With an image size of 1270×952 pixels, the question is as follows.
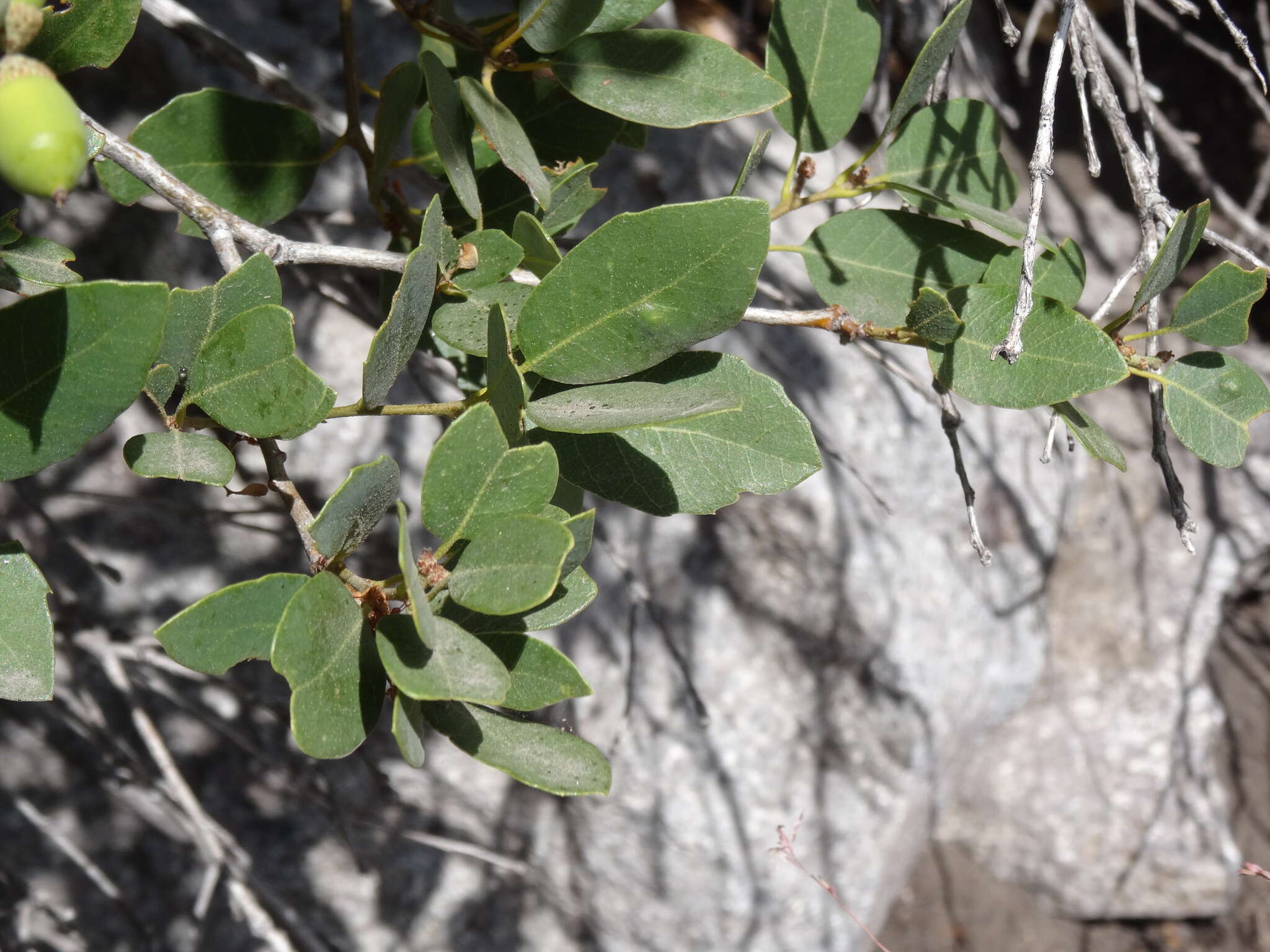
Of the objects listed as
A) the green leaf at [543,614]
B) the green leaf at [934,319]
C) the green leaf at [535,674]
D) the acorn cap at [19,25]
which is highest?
the acorn cap at [19,25]

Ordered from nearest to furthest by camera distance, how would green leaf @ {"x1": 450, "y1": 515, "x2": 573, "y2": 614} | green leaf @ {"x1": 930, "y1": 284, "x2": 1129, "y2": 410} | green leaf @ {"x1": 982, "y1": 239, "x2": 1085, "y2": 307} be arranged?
green leaf @ {"x1": 450, "y1": 515, "x2": 573, "y2": 614}, green leaf @ {"x1": 930, "y1": 284, "x2": 1129, "y2": 410}, green leaf @ {"x1": 982, "y1": 239, "x2": 1085, "y2": 307}

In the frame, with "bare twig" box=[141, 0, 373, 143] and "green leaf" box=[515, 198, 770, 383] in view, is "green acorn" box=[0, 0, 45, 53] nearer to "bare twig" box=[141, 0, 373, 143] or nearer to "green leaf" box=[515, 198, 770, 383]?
"green leaf" box=[515, 198, 770, 383]

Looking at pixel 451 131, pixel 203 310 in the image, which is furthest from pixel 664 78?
pixel 203 310

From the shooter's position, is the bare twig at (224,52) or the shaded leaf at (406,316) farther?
the bare twig at (224,52)

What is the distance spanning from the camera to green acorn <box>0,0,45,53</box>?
457mm

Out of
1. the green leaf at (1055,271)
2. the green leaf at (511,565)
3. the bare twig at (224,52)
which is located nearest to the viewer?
the green leaf at (511,565)

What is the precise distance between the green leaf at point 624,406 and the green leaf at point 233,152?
0.46 m

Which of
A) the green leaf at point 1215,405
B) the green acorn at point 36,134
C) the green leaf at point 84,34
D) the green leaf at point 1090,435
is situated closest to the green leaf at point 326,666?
the green acorn at point 36,134

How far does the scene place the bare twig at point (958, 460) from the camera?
0.77 metres

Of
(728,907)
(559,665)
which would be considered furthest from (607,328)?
(728,907)

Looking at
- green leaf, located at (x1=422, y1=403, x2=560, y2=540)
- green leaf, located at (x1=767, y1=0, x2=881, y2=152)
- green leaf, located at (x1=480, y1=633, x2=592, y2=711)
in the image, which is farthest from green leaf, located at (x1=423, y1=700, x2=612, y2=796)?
green leaf, located at (x1=767, y1=0, x2=881, y2=152)

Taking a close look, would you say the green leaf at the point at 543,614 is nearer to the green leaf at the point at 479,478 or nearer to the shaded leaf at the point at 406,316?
the green leaf at the point at 479,478

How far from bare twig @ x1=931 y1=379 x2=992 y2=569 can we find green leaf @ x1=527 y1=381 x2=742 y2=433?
0.27 meters

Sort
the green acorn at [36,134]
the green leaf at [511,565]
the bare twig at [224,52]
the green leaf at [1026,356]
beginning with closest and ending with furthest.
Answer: the green acorn at [36,134], the green leaf at [511,565], the green leaf at [1026,356], the bare twig at [224,52]
